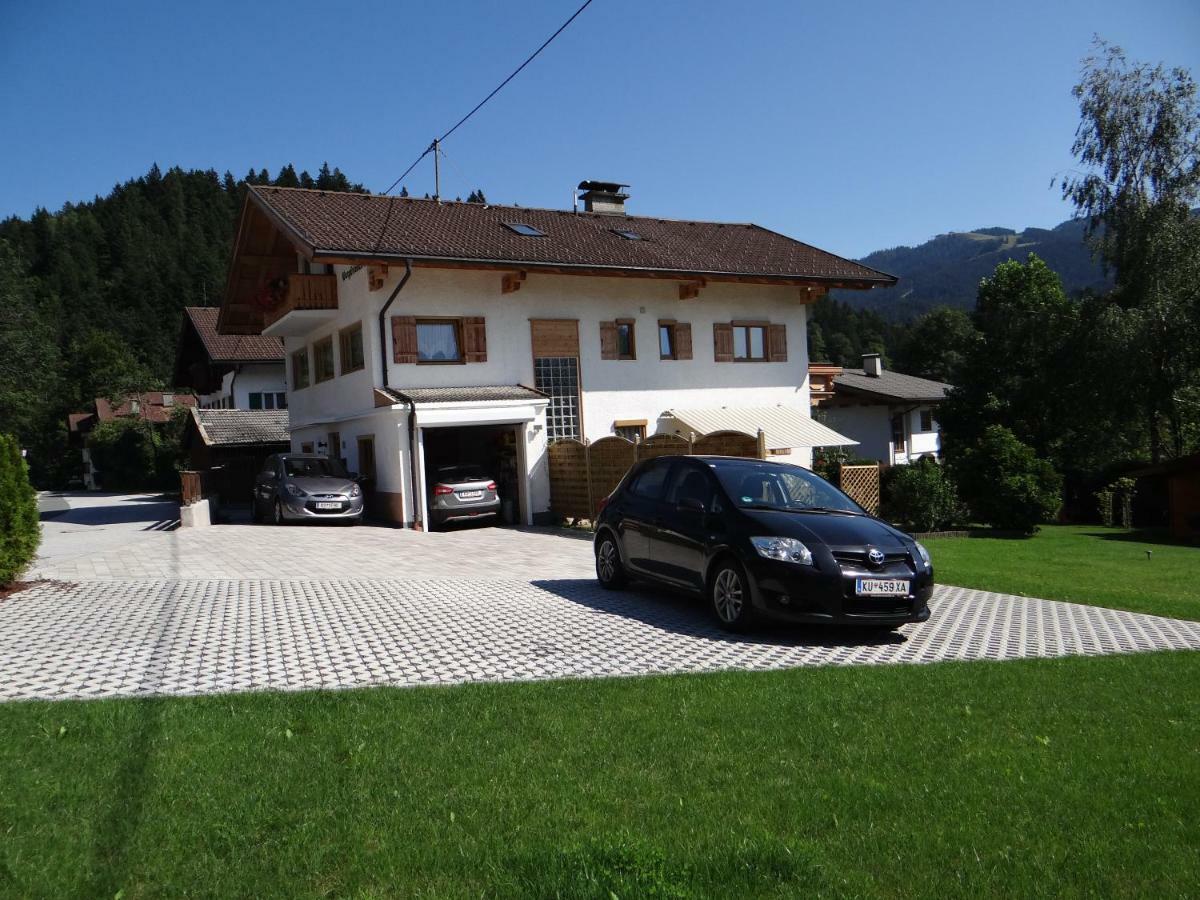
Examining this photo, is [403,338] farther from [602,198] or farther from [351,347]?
[602,198]

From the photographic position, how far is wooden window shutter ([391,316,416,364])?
2219 cm

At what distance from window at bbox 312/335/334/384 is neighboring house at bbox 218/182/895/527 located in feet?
0.26

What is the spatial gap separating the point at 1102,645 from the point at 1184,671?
1.46 metres

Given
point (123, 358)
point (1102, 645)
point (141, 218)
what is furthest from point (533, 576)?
point (141, 218)

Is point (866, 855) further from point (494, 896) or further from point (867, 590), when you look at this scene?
point (867, 590)

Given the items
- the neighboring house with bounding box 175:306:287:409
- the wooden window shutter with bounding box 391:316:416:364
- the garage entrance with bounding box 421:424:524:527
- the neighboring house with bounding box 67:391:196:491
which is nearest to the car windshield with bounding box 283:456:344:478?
the garage entrance with bounding box 421:424:524:527

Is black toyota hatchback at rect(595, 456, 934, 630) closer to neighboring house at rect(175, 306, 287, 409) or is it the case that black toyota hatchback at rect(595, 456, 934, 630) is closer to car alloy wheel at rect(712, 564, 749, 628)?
car alloy wheel at rect(712, 564, 749, 628)

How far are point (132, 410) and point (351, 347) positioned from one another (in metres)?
40.6

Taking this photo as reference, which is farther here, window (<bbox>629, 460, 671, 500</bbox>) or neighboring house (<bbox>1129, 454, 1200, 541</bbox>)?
neighboring house (<bbox>1129, 454, 1200, 541</bbox>)

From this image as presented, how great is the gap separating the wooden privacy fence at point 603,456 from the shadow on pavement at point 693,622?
783 centimetres

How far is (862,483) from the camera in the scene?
22719mm

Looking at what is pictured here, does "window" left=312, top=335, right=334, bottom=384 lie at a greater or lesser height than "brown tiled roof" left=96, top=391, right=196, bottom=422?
lesser

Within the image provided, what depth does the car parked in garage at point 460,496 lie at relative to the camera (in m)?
20.5

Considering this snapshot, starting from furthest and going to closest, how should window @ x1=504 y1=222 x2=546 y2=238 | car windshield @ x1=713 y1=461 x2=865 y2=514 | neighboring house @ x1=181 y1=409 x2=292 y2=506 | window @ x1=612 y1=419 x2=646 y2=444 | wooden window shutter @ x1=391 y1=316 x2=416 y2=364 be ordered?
neighboring house @ x1=181 y1=409 x2=292 y2=506 < window @ x1=504 y1=222 x2=546 y2=238 < window @ x1=612 y1=419 x2=646 y2=444 < wooden window shutter @ x1=391 y1=316 x2=416 y2=364 < car windshield @ x1=713 y1=461 x2=865 y2=514
